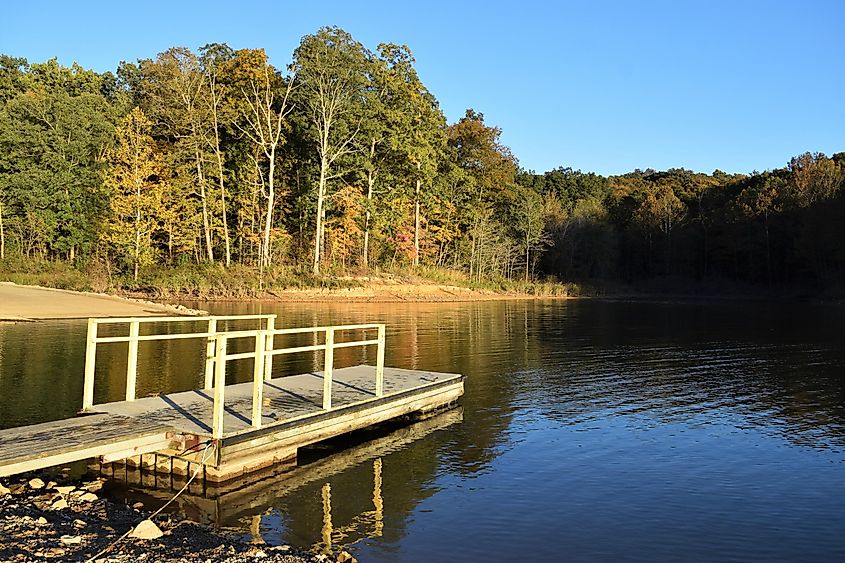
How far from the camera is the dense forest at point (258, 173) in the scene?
4603 centimetres

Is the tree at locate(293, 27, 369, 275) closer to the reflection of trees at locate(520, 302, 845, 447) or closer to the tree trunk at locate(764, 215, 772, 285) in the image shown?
the reflection of trees at locate(520, 302, 845, 447)

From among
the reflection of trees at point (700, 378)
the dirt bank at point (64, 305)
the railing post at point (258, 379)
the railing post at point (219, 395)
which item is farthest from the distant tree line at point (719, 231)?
the railing post at point (219, 395)

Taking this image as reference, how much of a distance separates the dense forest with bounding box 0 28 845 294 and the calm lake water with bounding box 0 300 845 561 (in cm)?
2590

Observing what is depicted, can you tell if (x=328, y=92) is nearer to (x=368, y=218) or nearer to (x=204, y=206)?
(x=368, y=218)

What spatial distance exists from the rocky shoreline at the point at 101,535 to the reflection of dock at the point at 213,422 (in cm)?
54

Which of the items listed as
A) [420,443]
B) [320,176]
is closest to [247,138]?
[320,176]

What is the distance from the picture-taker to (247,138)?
1992 inches

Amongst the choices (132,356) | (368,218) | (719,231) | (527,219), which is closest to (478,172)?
(527,219)

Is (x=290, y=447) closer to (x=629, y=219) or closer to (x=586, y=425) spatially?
(x=586, y=425)

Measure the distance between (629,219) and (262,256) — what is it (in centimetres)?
5839

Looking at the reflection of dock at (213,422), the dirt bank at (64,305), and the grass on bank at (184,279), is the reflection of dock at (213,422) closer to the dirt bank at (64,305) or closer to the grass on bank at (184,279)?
the dirt bank at (64,305)

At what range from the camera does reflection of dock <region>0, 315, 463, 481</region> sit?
8.27 m

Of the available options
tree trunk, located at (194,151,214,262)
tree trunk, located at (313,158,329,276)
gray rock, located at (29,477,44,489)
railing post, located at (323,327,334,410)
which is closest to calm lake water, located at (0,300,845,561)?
Result: railing post, located at (323,327,334,410)

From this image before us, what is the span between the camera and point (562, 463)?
10.5 metres
